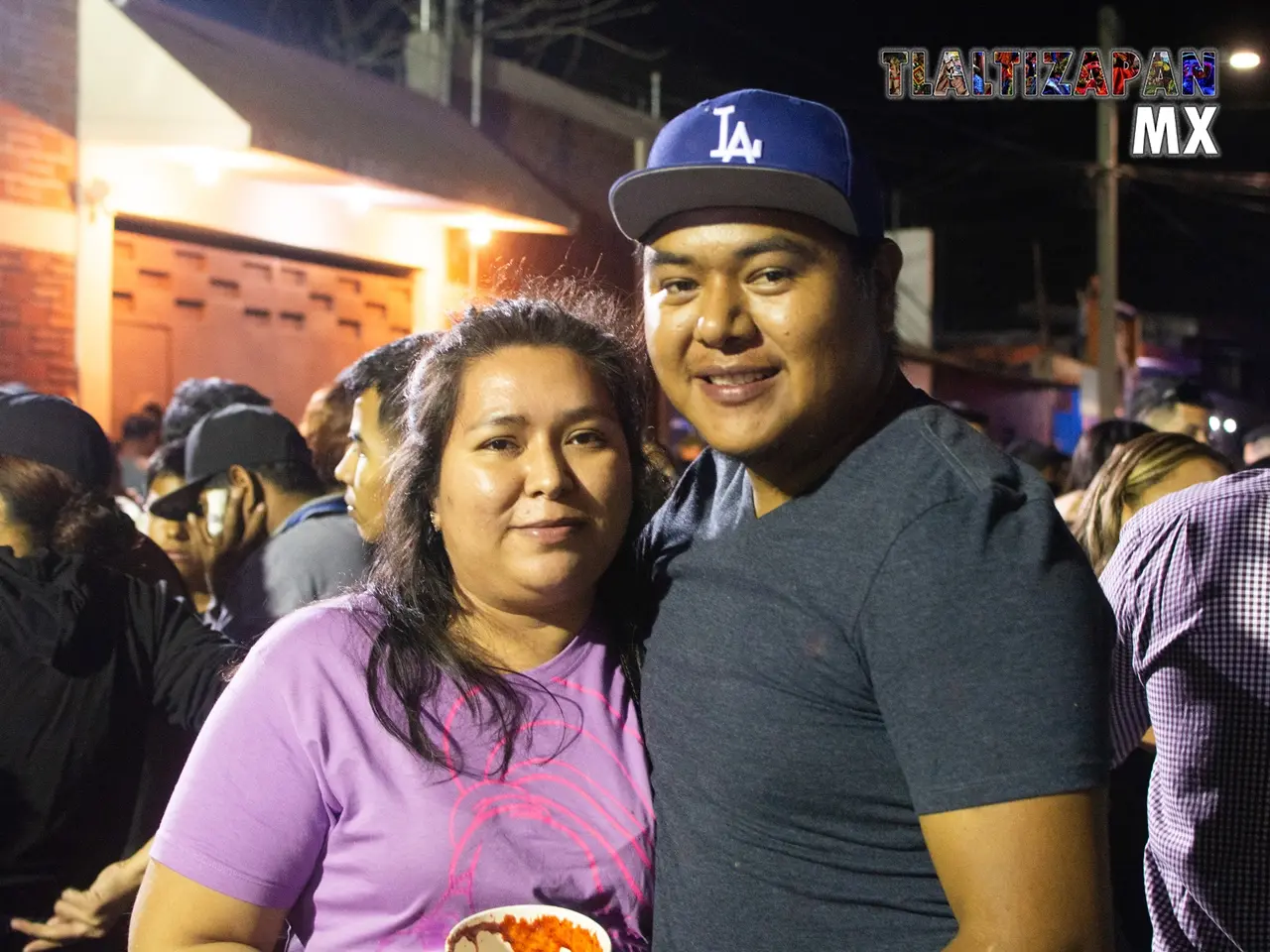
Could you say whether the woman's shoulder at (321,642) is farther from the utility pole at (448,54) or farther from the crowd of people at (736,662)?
the utility pole at (448,54)

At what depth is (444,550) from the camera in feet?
7.63

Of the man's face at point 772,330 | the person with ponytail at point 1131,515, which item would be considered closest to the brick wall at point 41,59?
the person with ponytail at point 1131,515

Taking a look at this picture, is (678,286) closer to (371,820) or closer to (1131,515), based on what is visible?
(371,820)

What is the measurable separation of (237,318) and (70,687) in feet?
26.6

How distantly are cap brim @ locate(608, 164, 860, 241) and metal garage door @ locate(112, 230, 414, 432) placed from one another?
8.43 m

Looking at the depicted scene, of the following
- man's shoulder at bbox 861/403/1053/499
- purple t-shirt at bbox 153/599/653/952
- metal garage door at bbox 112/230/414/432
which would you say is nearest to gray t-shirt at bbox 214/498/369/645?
purple t-shirt at bbox 153/599/653/952

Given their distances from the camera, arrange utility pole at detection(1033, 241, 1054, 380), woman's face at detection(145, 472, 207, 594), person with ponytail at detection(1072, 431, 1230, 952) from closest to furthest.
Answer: person with ponytail at detection(1072, 431, 1230, 952) < woman's face at detection(145, 472, 207, 594) < utility pole at detection(1033, 241, 1054, 380)

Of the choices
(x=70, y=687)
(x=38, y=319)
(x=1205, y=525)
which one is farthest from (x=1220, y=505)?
(x=38, y=319)

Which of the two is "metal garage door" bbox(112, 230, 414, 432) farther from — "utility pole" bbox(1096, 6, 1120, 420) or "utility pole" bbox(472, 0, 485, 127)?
"utility pole" bbox(1096, 6, 1120, 420)

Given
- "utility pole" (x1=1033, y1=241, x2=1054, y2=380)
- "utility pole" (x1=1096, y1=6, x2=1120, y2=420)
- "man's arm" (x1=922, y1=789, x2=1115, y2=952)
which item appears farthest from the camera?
"utility pole" (x1=1033, y1=241, x2=1054, y2=380)

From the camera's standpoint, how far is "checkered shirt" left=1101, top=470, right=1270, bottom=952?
2361 millimetres

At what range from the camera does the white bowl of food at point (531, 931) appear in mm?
1707

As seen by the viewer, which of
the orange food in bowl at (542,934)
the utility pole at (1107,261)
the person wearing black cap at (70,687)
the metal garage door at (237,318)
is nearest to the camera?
the orange food in bowl at (542,934)

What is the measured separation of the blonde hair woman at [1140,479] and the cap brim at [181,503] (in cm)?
333
